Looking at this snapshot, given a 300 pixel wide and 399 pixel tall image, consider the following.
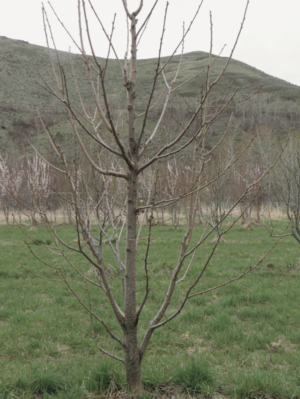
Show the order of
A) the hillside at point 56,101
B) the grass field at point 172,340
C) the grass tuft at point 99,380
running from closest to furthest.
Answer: the grass tuft at point 99,380 < the grass field at point 172,340 < the hillside at point 56,101

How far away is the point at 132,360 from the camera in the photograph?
210 centimetres


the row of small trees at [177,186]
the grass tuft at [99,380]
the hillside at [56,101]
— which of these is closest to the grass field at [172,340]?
the grass tuft at [99,380]

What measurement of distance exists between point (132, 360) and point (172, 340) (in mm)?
1738

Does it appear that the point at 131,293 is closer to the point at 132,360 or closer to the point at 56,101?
the point at 132,360

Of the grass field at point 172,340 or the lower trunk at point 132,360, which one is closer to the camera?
the lower trunk at point 132,360

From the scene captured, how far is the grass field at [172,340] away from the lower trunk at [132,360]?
0.25m

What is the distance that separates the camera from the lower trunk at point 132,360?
207 cm

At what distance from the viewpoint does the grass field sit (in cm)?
244

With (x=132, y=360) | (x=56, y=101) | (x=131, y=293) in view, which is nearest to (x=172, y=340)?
(x=132, y=360)

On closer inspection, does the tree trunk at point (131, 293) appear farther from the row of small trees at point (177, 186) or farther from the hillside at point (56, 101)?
the hillside at point (56, 101)

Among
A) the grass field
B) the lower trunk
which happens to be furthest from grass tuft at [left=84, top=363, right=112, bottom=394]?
the lower trunk

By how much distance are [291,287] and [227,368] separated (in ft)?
10.8

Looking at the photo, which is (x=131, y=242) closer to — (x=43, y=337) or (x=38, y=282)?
(x=43, y=337)

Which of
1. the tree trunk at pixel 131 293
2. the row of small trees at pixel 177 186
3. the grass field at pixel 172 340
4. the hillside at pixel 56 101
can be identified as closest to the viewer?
the tree trunk at pixel 131 293
